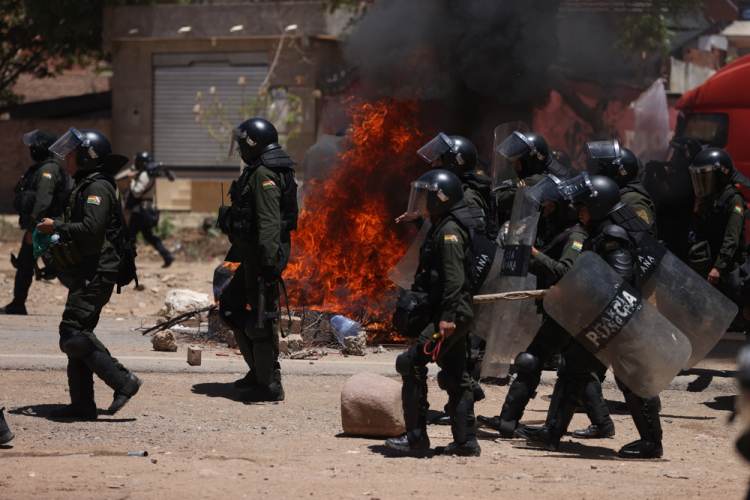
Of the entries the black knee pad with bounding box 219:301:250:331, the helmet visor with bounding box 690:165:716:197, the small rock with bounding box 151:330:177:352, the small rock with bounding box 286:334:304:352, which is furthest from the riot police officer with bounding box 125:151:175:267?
the helmet visor with bounding box 690:165:716:197

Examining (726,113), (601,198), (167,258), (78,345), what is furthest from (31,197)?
(726,113)

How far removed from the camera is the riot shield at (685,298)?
4.71 m

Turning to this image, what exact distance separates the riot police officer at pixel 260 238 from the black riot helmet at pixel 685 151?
4767mm

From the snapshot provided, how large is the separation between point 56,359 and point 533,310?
376 centimetres

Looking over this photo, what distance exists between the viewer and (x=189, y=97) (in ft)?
65.1

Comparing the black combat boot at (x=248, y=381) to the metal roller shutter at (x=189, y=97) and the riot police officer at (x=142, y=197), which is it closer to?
the riot police officer at (x=142, y=197)

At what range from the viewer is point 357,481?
388 cm

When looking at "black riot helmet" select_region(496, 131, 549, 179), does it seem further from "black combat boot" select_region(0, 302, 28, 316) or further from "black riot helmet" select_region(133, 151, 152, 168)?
"black riot helmet" select_region(133, 151, 152, 168)

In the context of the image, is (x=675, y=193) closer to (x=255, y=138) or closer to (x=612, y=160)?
(x=612, y=160)

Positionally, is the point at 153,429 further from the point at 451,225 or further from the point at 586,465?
the point at 586,465

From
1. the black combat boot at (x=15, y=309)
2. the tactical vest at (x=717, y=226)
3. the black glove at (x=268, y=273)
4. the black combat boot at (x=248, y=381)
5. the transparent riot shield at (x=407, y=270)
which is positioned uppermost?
the tactical vest at (x=717, y=226)

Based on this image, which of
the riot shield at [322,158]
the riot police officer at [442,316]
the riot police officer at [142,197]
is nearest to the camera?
the riot police officer at [442,316]

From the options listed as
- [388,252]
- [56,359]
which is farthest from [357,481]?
[388,252]

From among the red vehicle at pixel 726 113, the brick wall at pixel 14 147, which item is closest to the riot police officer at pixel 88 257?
the red vehicle at pixel 726 113
